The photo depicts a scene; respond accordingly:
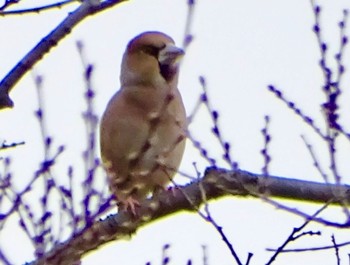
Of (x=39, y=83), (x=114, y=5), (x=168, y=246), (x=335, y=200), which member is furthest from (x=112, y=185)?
(x=114, y=5)

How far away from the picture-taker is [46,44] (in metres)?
2.96

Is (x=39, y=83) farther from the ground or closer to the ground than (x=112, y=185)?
farther from the ground

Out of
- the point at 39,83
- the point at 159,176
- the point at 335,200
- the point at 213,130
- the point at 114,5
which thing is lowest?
the point at 159,176

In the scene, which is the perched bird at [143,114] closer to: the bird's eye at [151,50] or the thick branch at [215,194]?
the bird's eye at [151,50]

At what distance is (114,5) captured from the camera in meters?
2.95

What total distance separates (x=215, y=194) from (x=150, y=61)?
2.15 metres

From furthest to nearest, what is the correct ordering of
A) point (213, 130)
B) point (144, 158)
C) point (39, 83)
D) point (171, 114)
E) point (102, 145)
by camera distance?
point (102, 145), point (171, 114), point (144, 158), point (213, 130), point (39, 83)

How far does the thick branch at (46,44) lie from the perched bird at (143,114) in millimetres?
1850

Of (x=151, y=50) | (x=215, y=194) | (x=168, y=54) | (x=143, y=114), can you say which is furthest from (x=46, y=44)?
(x=151, y=50)

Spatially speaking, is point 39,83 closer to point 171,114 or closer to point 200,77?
point 200,77

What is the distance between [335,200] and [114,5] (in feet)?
3.78

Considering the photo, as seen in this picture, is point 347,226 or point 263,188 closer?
point 347,226

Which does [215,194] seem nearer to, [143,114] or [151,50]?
[143,114]

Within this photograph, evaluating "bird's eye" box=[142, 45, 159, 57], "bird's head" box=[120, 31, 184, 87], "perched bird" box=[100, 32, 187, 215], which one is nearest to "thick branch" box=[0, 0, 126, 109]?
"perched bird" box=[100, 32, 187, 215]
